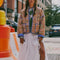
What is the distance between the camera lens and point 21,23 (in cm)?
407

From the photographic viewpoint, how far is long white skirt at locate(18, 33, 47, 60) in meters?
4.05

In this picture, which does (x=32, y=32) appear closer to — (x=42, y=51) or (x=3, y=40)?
(x=42, y=51)

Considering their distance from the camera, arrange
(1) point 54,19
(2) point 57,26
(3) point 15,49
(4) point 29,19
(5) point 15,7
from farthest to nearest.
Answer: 1. (1) point 54,19
2. (5) point 15,7
3. (2) point 57,26
4. (3) point 15,49
5. (4) point 29,19

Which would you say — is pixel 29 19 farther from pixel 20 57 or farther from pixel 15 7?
pixel 15 7

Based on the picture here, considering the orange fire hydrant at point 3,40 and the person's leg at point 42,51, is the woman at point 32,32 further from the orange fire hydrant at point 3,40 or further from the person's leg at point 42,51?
the orange fire hydrant at point 3,40

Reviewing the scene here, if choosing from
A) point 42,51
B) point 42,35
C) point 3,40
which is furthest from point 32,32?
point 3,40

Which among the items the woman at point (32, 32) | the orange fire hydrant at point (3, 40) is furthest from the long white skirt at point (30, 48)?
the orange fire hydrant at point (3, 40)

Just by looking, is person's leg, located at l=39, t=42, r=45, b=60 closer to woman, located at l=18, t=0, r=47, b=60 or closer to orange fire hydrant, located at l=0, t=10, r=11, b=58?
woman, located at l=18, t=0, r=47, b=60

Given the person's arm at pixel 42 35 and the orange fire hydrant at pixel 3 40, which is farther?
the orange fire hydrant at pixel 3 40

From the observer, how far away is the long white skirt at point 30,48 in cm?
405

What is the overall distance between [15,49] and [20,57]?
10.3 feet

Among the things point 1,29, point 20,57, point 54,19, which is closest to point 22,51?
point 20,57

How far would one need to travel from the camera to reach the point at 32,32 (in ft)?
13.3

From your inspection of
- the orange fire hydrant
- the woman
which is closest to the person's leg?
the woman
